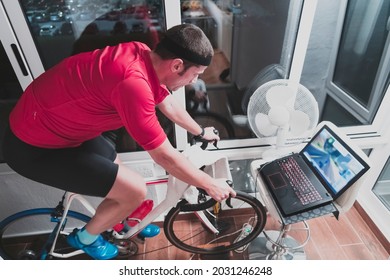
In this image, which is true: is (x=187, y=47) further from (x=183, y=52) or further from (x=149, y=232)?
(x=149, y=232)

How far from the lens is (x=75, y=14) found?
4.19ft

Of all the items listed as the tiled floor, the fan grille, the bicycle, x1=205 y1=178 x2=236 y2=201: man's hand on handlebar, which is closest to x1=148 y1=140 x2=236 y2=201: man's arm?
x1=205 y1=178 x2=236 y2=201: man's hand on handlebar

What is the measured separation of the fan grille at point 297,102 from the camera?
1.27 metres

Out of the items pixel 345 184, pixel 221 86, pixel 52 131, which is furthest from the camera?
pixel 221 86

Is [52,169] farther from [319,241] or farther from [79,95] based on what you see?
[319,241]

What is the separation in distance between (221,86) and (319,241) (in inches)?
55.5

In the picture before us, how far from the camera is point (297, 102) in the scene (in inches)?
51.1

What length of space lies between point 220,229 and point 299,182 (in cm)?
78

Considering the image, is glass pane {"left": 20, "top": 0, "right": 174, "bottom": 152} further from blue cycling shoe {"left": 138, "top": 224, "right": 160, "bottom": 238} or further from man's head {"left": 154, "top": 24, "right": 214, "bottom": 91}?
blue cycling shoe {"left": 138, "top": 224, "right": 160, "bottom": 238}

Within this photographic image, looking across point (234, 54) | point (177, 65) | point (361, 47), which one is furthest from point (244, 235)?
point (361, 47)

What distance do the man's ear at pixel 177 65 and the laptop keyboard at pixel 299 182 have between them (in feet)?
2.64

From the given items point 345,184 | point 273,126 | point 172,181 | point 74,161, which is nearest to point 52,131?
point 74,161

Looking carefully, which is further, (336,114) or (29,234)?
(336,114)

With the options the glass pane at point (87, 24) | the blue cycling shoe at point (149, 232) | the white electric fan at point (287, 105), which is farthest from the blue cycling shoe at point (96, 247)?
the white electric fan at point (287, 105)
